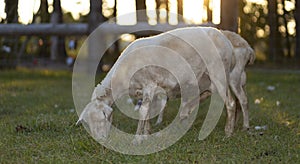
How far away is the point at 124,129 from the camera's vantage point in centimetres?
734

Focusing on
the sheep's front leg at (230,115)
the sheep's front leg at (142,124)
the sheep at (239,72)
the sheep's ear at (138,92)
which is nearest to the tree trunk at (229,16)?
the sheep at (239,72)

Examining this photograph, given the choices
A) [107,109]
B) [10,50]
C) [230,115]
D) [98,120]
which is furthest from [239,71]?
[10,50]

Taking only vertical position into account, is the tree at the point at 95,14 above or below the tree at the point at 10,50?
above

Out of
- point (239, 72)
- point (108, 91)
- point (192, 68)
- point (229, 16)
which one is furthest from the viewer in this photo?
point (229, 16)

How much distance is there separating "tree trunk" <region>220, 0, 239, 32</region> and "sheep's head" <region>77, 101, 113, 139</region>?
24.6 feet

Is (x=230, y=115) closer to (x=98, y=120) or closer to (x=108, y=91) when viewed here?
(x=108, y=91)

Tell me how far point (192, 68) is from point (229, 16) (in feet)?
22.0

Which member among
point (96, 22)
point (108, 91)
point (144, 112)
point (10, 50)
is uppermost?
point (108, 91)

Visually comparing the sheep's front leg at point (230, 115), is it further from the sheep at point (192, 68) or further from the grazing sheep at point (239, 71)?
the grazing sheep at point (239, 71)

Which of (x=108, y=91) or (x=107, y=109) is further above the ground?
(x=108, y=91)

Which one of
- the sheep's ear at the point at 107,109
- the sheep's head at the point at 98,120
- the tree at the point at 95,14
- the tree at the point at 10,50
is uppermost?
the sheep's ear at the point at 107,109

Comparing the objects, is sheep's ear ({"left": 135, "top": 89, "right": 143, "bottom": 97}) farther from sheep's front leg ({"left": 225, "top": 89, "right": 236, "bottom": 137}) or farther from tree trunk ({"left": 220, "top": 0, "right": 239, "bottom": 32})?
tree trunk ({"left": 220, "top": 0, "right": 239, "bottom": 32})

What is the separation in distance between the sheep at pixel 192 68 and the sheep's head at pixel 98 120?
0.24 m

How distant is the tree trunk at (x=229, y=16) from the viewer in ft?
43.9
